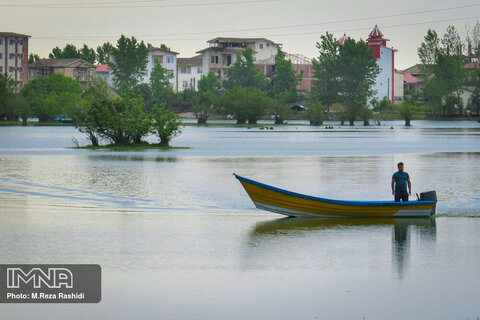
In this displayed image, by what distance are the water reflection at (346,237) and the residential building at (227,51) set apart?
472 ft

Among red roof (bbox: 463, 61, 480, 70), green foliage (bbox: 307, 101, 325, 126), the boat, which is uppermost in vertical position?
red roof (bbox: 463, 61, 480, 70)

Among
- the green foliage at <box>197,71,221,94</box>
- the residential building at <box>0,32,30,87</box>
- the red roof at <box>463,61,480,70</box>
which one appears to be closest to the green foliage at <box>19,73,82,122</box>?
the green foliage at <box>197,71,221,94</box>

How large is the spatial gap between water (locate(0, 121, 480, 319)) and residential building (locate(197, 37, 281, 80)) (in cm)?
13225

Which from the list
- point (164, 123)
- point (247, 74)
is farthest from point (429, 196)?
point (247, 74)

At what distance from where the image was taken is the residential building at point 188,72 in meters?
182

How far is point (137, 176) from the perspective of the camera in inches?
1241

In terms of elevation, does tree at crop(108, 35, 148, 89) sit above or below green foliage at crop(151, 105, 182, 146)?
above

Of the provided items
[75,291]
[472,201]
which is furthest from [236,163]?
[75,291]

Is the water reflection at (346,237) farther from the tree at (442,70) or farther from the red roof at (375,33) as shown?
the red roof at (375,33)

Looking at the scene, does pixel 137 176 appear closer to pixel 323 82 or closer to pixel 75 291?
pixel 75 291

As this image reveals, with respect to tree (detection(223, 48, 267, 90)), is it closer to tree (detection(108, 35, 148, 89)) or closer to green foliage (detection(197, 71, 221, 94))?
green foliage (detection(197, 71, 221, 94))

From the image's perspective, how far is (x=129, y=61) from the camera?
170 metres

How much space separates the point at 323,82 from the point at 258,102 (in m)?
29.0

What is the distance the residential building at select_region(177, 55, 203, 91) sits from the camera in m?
182
